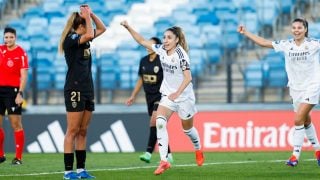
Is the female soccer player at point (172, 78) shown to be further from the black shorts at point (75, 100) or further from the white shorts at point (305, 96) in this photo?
the white shorts at point (305, 96)

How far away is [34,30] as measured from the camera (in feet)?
88.1

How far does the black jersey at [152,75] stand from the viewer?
1656 centimetres

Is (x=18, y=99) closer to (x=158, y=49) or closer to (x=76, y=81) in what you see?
(x=158, y=49)

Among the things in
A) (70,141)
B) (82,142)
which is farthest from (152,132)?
(70,141)

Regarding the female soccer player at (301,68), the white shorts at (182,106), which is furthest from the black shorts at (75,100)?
the female soccer player at (301,68)

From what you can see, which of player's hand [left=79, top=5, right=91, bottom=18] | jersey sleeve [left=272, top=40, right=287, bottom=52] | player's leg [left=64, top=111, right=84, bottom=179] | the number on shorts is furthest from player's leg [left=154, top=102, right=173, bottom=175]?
player's hand [left=79, top=5, right=91, bottom=18]

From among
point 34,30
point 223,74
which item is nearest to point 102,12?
point 34,30

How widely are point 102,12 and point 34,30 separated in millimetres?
2109

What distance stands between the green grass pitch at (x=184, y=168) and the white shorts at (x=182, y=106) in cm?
87

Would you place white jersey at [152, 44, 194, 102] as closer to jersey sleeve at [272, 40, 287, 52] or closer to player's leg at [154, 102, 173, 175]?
player's leg at [154, 102, 173, 175]

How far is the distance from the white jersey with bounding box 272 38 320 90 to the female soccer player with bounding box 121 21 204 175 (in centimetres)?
158

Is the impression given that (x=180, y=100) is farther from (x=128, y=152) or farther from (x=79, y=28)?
(x=128, y=152)

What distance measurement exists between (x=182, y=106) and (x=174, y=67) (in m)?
0.67

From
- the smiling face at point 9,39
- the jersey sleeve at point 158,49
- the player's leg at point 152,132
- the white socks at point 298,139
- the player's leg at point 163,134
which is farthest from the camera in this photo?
the player's leg at point 152,132
